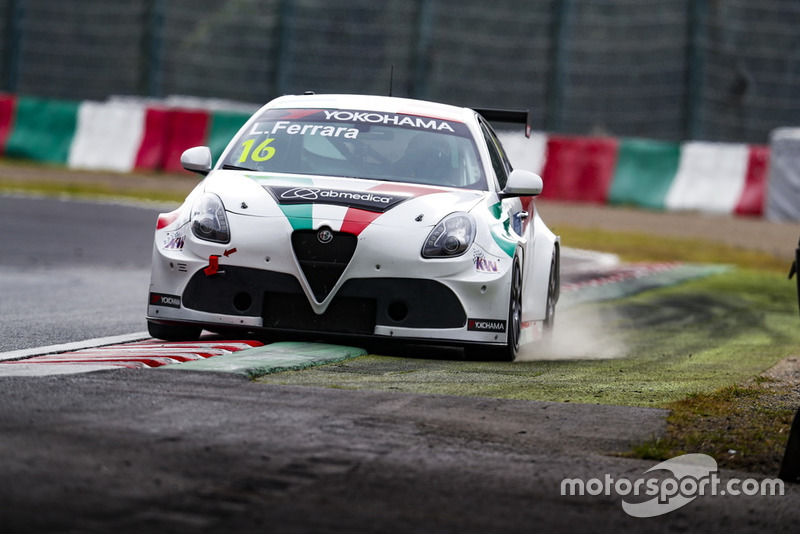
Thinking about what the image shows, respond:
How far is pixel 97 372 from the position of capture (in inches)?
252

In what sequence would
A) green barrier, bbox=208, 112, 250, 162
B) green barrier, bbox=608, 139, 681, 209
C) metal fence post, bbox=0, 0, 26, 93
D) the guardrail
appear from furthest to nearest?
metal fence post, bbox=0, 0, 26, 93 < green barrier, bbox=208, 112, 250, 162 < green barrier, bbox=608, 139, 681, 209 < the guardrail

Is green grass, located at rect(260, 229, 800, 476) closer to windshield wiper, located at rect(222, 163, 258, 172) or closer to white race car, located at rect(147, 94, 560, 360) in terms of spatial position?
white race car, located at rect(147, 94, 560, 360)

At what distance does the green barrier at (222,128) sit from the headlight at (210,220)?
59.9 ft

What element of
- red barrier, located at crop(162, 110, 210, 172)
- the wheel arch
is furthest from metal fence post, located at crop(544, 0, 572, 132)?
the wheel arch

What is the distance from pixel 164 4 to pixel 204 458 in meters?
25.6

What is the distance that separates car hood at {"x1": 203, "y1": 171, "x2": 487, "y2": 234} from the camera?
8.02 metres

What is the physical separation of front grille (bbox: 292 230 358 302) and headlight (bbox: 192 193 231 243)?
0.45 meters

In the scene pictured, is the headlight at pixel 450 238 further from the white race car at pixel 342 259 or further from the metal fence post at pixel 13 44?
the metal fence post at pixel 13 44

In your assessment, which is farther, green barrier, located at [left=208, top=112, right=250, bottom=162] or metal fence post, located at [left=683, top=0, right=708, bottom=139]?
green barrier, located at [left=208, top=112, right=250, bottom=162]

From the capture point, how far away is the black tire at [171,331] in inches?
330

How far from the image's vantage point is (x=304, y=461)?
4.73 m

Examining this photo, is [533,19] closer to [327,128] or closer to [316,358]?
[327,128]

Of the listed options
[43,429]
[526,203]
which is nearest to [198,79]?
[526,203]

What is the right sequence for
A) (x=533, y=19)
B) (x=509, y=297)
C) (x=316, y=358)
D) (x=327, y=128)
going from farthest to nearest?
(x=533, y=19) → (x=327, y=128) → (x=509, y=297) → (x=316, y=358)
